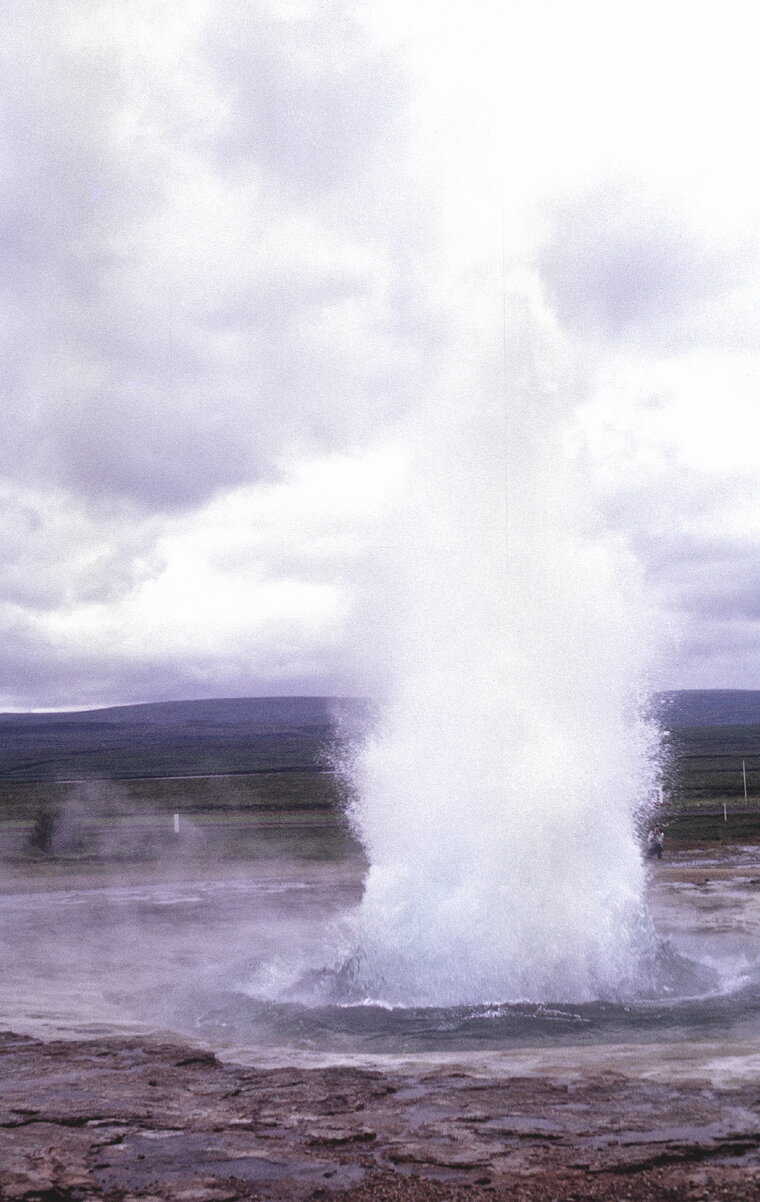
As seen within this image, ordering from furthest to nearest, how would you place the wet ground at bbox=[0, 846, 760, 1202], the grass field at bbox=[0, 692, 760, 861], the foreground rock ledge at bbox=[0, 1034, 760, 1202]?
the grass field at bbox=[0, 692, 760, 861] < the wet ground at bbox=[0, 846, 760, 1202] < the foreground rock ledge at bbox=[0, 1034, 760, 1202]

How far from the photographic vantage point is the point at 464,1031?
32.9ft

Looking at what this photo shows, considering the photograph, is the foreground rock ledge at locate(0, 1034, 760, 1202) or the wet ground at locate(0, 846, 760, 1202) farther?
the wet ground at locate(0, 846, 760, 1202)

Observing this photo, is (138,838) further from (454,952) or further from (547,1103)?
(547,1103)

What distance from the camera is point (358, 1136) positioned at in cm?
655

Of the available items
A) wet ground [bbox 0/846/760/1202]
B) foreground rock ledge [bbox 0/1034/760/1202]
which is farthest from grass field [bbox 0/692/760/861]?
foreground rock ledge [bbox 0/1034/760/1202]

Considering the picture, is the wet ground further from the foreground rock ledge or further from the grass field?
the grass field

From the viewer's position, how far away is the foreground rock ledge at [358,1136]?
5621 millimetres

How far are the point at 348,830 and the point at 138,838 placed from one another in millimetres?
6762

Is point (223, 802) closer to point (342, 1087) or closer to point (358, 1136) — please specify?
point (342, 1087)

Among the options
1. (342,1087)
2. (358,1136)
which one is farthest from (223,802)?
(358,1136)

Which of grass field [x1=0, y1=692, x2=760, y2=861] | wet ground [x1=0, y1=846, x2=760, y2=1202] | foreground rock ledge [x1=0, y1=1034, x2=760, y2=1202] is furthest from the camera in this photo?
grass field [x1=0, y1=692, x2=760, y2=861]

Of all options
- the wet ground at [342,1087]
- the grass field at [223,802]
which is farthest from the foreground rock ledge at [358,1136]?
the grass field at [223,802]

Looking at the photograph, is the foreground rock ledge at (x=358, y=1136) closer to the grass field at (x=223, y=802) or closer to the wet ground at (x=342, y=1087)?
the wet ground at (x=342, y=1087)

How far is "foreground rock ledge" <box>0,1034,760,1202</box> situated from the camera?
5.62 meters
